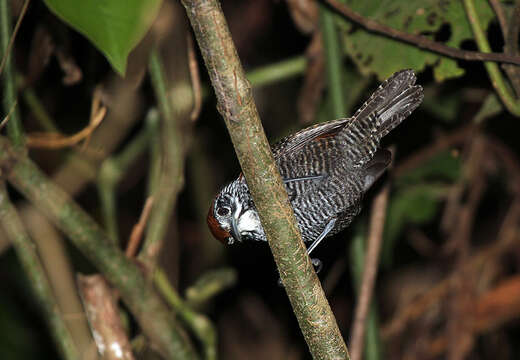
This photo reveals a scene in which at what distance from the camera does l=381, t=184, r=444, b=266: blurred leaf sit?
4570 millimetres

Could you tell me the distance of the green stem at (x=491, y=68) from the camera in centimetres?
284

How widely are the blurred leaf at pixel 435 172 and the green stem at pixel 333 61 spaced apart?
1.29 meters

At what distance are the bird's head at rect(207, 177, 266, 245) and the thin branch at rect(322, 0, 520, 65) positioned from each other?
99cm

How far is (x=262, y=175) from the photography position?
1889 mm

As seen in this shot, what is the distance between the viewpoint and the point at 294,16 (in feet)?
12.7

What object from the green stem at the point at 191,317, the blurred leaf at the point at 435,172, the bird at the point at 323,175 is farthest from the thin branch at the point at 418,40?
the green stem at the point at 191,317

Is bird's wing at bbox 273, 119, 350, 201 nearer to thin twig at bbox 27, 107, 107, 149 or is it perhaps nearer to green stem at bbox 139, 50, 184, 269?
green stem at bbox 139, 50, 184, 269

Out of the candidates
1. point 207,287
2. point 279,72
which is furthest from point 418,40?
point 207,287

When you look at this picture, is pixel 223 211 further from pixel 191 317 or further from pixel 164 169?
pixel 191 317

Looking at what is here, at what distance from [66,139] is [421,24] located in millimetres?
2056

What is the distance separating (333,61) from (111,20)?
1727mm

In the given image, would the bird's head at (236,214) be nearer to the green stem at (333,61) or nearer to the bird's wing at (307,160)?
the bird's wing at (307,160)

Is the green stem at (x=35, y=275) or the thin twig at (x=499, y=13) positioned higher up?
the thin twig at (x=499, y=13)

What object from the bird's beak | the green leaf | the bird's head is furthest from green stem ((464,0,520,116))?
the green leaf
